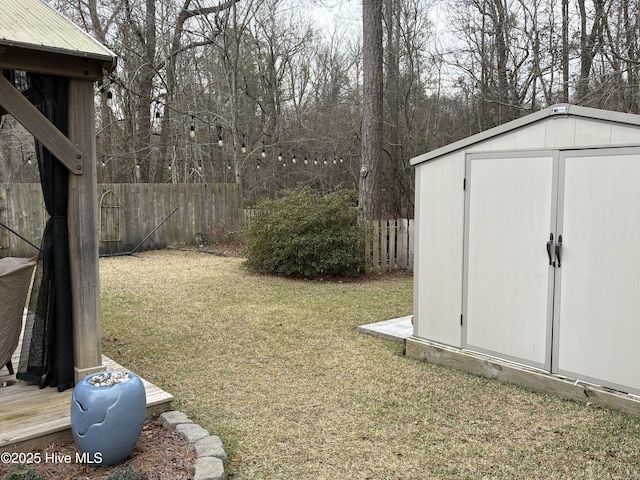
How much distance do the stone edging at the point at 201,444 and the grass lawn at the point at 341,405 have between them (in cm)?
12

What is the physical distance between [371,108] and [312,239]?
3.16 m

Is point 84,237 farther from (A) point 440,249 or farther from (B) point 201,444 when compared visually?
(A) point 440,249

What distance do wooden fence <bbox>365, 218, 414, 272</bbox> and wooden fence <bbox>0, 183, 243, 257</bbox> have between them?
5355 mm

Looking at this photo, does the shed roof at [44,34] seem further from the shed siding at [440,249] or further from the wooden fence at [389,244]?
the wooden fence at [389,244]

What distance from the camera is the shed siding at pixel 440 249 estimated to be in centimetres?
474

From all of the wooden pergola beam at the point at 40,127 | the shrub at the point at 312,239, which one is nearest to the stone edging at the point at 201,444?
the wooden pergola beam at the point at 40,127

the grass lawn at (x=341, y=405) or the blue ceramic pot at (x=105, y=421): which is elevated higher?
the blue ceramic pot at (x=105, y=421)

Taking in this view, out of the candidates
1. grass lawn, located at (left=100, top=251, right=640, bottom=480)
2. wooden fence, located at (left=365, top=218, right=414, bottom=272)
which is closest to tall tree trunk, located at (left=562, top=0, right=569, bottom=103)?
wooden fence, located at (left=365, top=218, right=414, bottom=272)

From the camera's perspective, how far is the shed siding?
4738 mm

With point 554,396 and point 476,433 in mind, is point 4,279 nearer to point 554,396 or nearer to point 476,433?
point 476,433

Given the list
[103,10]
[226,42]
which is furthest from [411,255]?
[103,10]

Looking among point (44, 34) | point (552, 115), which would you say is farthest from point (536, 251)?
point (44, 34)

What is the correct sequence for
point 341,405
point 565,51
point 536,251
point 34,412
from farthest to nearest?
point 565,51 < point 536,251 < point 341,405 < point 34,412

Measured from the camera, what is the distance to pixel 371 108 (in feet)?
34.1
